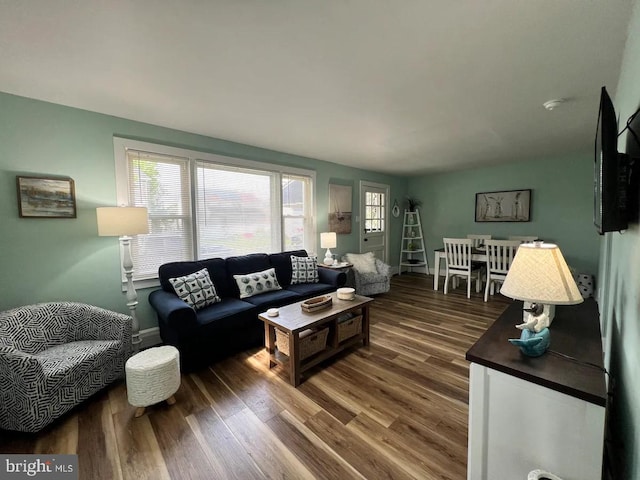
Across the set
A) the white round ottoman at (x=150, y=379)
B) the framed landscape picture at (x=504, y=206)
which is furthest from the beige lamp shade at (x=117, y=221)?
the framed landscape picture at (x=504, y=206)

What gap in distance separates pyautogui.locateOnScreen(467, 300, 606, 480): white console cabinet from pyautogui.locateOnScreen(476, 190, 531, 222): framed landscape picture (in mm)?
4594

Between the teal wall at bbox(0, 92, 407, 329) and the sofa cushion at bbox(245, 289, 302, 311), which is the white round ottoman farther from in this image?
the teal wall at bbox(0, 92, 407, 329)

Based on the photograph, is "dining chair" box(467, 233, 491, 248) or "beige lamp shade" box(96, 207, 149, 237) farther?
"dining chair" box(467, 233, 491, 248)

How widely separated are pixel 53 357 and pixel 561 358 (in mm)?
2943

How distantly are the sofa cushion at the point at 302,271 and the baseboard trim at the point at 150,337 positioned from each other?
1.62 meters

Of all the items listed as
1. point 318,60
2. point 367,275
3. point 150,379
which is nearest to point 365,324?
point 367,275

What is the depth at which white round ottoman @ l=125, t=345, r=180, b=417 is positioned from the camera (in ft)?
5.77

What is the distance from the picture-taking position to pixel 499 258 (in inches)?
160

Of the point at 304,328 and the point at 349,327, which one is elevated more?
the point at 304,328

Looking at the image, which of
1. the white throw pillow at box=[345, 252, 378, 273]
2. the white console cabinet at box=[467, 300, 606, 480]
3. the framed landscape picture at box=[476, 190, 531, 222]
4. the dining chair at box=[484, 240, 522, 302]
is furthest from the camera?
the framed landscape picture at box=[476, 190, 531, 222]

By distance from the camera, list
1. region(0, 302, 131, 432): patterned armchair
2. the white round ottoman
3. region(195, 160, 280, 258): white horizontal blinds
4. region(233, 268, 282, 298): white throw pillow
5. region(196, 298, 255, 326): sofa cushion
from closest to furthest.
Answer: region(0, 302, 131, 432): patterned armchair
the white round ottoman
region(196, 298, 255, 326): sofa cushion
region(233, 268, 282, 298): white throw pillow
region(195, 160, 280, 258): white horizontal blinds

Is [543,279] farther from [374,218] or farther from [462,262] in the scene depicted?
[374,218]

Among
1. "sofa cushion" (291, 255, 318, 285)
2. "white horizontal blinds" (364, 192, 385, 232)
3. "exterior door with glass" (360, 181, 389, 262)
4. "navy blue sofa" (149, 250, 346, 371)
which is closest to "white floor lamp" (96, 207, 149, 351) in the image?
"navy blue sofa" (149, 250, 346, 371)

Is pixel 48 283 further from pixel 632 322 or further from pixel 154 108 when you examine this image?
pixel 632 322
